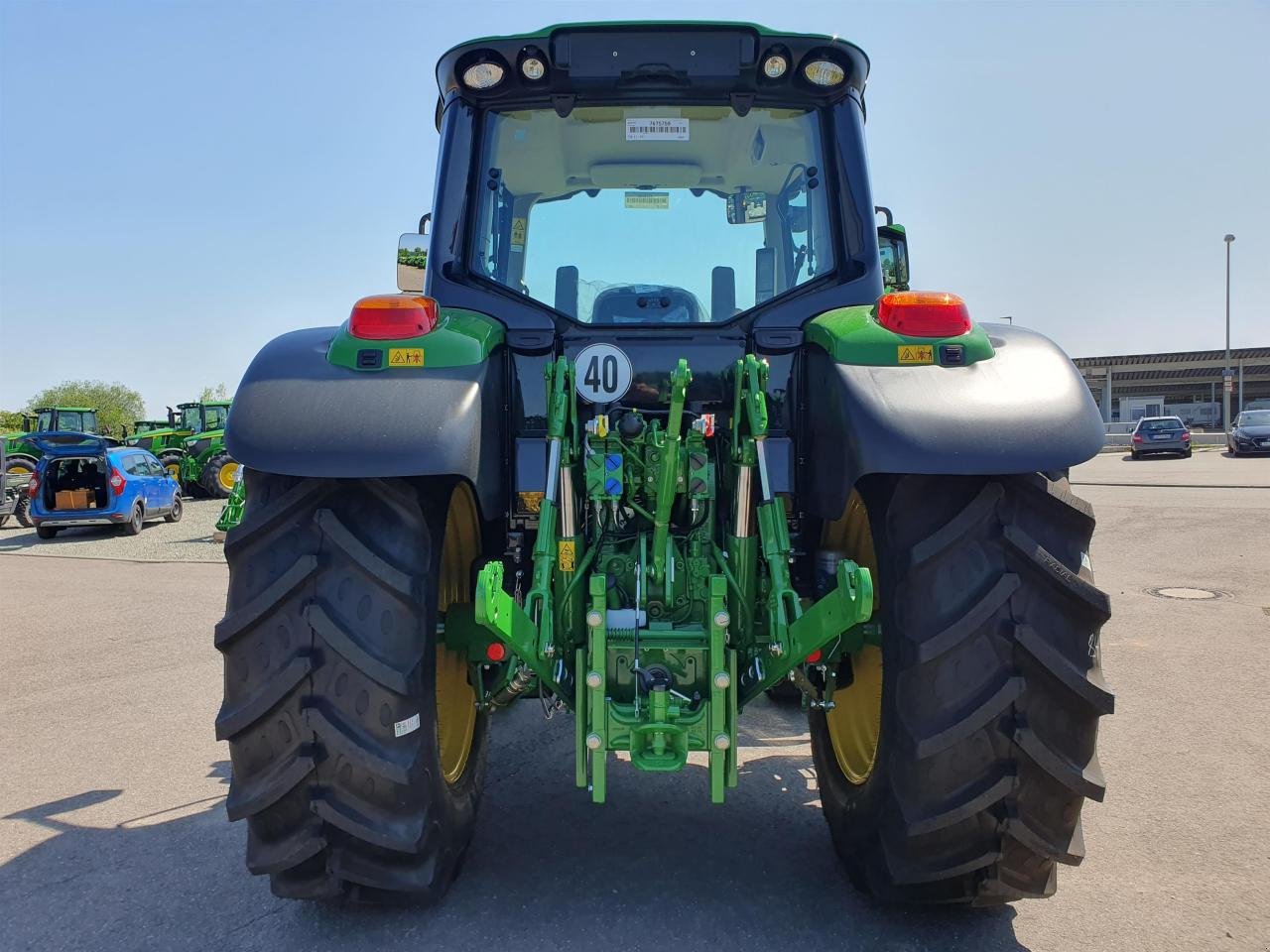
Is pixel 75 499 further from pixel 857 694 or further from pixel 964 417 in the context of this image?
pixel 964 417

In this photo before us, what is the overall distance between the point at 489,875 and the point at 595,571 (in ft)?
3.54

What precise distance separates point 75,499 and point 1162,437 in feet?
101

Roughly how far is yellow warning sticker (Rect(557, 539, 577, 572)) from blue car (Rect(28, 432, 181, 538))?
53.2 ft

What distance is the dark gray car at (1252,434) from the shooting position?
29391mm

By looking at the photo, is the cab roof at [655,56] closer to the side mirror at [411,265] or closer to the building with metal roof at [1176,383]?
the side mirror at [411,265]

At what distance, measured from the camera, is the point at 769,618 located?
268cm

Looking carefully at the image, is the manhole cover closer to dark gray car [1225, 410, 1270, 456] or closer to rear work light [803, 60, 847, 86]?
rear work light [803, 60, 847, 86]

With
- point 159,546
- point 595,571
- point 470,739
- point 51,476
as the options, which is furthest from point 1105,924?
point 51,476

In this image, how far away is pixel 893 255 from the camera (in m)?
3.50

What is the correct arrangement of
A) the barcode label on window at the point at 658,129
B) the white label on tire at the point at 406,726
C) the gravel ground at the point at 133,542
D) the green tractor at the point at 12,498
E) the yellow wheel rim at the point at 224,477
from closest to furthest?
the white label on tire at the point at 406,726 → the barcode label on window at the point at 658,129 → the gravel ground at the point at 133,542 → the green tractor at the point at 12,498 → the yellow wheel rim at the point at 224,477

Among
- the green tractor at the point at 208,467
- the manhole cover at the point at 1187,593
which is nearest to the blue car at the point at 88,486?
the green tractor at the point at 208,467

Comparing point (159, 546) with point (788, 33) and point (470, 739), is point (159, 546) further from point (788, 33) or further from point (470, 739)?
point (788, 33)

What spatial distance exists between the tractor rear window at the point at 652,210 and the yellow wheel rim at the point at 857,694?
2.85 feet

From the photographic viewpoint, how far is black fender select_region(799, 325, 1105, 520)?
232cm
